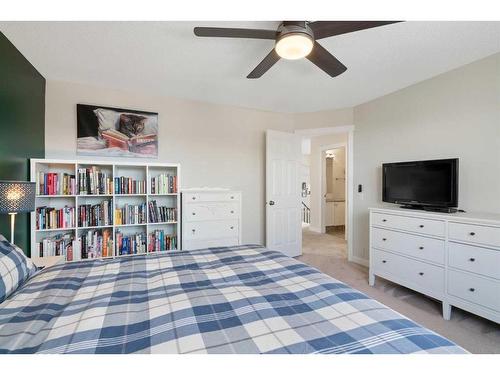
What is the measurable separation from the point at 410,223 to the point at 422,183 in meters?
0.49

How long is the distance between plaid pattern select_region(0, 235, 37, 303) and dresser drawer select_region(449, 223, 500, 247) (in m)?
2.97

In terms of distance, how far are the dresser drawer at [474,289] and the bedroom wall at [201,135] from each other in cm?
233

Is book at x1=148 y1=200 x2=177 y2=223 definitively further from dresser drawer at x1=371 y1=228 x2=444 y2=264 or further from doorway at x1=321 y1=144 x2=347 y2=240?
doorway at x1=321 y1=144 x2=347 y2=240

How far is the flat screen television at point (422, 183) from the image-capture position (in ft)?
7.42

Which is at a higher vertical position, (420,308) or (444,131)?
(444,131)

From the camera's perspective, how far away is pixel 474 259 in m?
1.88

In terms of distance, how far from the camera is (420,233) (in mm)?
2256

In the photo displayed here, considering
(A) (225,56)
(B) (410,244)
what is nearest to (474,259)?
(B) (410,244)

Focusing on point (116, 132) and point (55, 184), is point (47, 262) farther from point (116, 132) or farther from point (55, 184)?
point (116, 132)

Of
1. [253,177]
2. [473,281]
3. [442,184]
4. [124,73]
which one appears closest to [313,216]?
[253,177]

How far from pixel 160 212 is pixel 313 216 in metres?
4.24

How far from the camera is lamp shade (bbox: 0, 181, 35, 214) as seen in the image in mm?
1586

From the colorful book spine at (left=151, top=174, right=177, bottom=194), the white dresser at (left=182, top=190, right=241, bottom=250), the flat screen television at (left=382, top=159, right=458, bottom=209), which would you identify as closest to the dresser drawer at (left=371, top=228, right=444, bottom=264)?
the flat screen television at (left=382, top=159, right=458, bottom=209)

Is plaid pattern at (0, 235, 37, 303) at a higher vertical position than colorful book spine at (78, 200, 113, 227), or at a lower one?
lower
